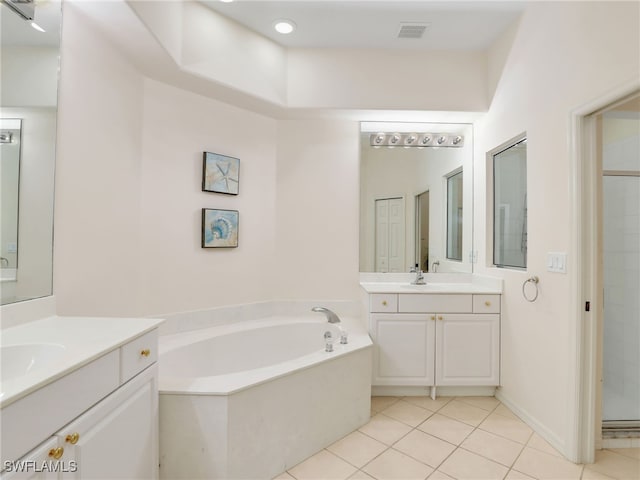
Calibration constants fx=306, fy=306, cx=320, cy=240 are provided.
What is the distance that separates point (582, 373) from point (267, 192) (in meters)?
2.48

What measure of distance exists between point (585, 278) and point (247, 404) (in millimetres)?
1888

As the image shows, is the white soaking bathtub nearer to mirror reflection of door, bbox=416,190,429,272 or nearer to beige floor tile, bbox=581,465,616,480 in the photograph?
mirror reflection of door, bbox=416,190,429,272

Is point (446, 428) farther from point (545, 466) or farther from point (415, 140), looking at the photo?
point (415, 140)

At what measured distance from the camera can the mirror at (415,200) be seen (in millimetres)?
2906

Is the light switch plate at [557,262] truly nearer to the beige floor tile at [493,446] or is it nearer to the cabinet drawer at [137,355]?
the beige floor tile at [493,446]

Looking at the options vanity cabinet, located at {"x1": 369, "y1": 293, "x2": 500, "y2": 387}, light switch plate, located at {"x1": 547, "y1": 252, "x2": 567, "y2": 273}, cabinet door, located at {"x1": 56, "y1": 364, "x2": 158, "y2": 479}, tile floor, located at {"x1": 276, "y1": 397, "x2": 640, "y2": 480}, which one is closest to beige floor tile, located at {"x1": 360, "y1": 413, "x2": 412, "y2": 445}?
tile floor, located at {"x1": 276, "y1": 397, "x2": 640, "y2": 480}

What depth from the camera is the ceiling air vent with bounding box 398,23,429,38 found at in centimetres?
228

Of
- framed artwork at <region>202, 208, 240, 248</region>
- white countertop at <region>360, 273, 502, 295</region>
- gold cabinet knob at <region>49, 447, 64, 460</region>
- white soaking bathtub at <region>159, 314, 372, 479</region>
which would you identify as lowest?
white soaking bathtub at <region>159, 314, 372, 479</region>

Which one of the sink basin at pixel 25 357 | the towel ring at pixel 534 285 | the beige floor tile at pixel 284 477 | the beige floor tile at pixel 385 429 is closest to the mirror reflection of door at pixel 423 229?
the towel ring at pixel 534 285

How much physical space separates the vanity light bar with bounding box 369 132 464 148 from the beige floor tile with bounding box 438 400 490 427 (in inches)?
89.0

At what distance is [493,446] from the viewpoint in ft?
Result: 6.02

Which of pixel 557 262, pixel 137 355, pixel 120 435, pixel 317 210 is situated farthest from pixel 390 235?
pixel 120 435

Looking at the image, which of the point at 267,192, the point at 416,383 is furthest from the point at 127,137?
the point at 416,383

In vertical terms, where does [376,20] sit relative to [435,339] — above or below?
above
